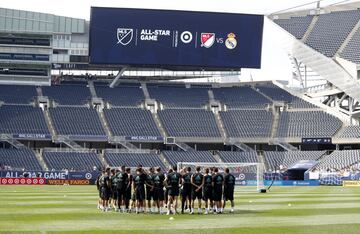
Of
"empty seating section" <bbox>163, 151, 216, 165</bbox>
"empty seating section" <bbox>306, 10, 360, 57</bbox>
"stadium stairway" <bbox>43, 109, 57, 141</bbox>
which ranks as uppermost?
"empty seating section" <bbox>306, 10, 360, 57</bbox>

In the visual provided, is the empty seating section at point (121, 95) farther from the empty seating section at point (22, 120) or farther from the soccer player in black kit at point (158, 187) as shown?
the soccer player in black kit at point (158, 187)

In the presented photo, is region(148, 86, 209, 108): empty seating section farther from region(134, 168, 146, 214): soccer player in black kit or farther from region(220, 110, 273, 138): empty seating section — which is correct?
region(134, 168, 146, 214): soccer player in black kit

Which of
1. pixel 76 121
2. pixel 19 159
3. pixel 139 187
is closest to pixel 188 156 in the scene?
pixel 76 121

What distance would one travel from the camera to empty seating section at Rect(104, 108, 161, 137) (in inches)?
3529

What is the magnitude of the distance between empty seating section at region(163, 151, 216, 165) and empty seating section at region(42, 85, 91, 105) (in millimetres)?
13431

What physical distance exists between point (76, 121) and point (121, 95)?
25.8 feet

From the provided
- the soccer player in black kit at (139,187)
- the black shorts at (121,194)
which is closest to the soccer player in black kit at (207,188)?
the soccer player in black kit at (139,187)

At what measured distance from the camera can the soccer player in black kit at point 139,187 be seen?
98.6ft

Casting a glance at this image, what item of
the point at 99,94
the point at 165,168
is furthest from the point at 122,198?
the point at 99,94

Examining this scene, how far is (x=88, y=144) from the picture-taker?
90.1 m

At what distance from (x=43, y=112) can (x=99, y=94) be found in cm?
781

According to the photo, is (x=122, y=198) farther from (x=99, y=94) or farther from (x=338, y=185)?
(x=99, y=94)

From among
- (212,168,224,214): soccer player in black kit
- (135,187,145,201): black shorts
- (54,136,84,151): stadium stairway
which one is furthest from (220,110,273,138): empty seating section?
(135,187,145,201): black shorts

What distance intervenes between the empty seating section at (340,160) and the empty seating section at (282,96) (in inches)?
391
